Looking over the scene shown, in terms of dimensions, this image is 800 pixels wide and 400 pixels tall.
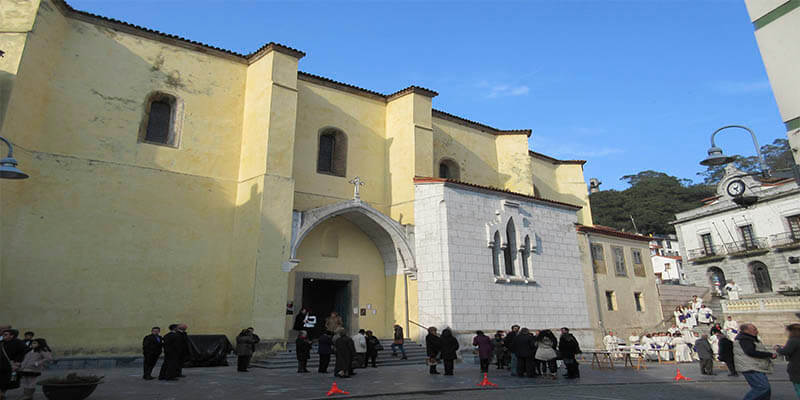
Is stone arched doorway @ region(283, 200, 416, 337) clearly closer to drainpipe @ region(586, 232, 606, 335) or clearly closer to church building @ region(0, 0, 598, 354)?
church building @ region(0, 0, 598, 354)

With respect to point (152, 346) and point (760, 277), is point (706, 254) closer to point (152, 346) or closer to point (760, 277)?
point (760, 277)

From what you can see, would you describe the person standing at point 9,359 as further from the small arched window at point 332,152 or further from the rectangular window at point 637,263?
the rectangular window at point 637,263

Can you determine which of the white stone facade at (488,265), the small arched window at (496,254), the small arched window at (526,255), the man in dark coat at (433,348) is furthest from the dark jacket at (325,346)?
the small arched window at (526,255)

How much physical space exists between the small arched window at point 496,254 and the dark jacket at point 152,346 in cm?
1059

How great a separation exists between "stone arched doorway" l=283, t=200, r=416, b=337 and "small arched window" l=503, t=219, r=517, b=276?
3.62 m

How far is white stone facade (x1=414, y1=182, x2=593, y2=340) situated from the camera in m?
15.4

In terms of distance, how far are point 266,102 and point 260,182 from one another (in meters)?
2.69

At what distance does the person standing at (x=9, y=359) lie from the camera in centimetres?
678

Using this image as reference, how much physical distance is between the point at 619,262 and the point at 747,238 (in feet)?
71.7

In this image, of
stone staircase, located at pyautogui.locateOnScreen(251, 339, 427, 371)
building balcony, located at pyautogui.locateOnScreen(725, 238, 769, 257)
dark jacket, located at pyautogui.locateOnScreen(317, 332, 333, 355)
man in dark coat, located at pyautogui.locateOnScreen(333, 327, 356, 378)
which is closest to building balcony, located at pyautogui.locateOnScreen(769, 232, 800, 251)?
building balcony, located at pyautogui.locateOnScreen(725, 238, 769, 257)

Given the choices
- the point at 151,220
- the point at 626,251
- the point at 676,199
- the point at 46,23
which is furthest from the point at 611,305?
the point at 676,199

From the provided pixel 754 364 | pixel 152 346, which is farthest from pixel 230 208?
pixel 754 364

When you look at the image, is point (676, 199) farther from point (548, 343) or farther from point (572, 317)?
point (548, 343)

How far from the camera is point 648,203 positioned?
5941cm
